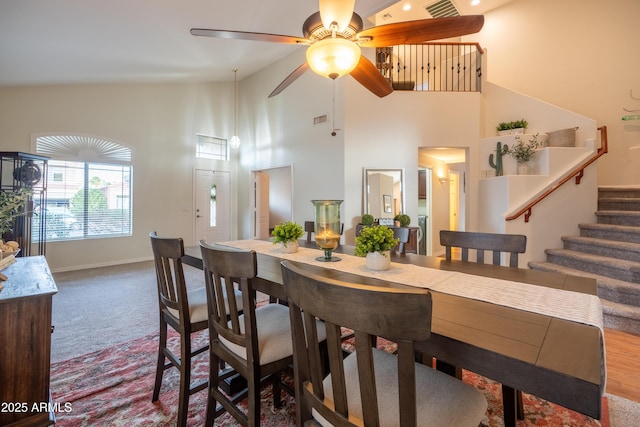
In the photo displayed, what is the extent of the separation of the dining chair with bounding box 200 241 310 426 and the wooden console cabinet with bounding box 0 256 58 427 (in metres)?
0.69

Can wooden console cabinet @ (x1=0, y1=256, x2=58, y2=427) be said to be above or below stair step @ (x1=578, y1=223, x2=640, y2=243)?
below

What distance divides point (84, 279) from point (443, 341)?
5502 millimetres

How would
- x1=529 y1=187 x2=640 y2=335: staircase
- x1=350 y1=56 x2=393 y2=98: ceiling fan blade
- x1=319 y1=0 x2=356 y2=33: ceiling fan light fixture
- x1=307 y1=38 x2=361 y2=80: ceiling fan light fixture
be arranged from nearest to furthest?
x1=319 y1=0 x2=356 y2=33: ceiling fan light fixture, x1=307 y1=38 x2=361 y2=80: ceiling fan light fixture, x1=350 y1=56 x2=393 y2=98: ceiling fan blade, x1=529 y1=187 x2=640 y2=335: staircase

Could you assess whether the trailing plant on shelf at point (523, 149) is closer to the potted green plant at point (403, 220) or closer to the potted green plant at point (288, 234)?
the potted green plant at point (403, 220)

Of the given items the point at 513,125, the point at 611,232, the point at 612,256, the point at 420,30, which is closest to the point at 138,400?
the point at 420,30

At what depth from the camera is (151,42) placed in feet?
13.5

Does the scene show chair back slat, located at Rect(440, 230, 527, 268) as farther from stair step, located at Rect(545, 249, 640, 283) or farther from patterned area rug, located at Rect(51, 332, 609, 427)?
stair step, located at Rect(545, 249, 640, 283)

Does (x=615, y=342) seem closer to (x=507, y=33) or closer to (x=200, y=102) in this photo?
(x=507, y=33)

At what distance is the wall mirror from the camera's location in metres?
5.02

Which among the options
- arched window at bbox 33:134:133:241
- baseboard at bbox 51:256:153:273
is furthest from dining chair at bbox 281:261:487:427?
baseboard at bbox 51:256:153:273

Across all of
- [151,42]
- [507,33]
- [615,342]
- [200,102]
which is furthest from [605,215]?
[200,102]

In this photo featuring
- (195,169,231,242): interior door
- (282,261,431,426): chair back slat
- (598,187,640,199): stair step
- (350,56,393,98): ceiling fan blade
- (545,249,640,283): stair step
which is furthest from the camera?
(195,169,231,242): interior door

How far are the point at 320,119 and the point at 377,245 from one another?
4.14 meters

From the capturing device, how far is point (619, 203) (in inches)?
164
